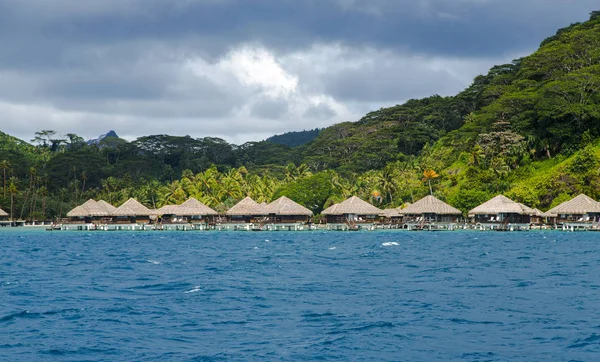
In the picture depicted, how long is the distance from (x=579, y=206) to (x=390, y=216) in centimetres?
2183

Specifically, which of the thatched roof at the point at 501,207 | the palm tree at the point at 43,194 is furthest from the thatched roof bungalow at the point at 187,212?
the thatched roof at the point at 501,207

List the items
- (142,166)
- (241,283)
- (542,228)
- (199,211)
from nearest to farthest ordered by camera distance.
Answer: (241,283), (542,228), (199,211), (142,166)

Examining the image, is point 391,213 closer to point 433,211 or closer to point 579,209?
point 433,211

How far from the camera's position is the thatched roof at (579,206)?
230ft

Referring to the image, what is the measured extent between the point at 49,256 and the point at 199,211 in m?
43.2

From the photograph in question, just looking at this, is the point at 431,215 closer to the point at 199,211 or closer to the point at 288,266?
the point at 199,211

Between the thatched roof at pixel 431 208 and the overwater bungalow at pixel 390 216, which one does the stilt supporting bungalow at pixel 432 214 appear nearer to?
the thatched roof at pixel 431 208

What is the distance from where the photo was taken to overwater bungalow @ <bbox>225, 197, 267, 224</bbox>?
85.9 metres

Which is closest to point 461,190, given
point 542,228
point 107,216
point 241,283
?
point 542,228

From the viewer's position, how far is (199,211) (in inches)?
3418

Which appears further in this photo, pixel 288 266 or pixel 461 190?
pixel 461 190

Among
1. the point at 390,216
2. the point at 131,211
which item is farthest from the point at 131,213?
the point at 390,216

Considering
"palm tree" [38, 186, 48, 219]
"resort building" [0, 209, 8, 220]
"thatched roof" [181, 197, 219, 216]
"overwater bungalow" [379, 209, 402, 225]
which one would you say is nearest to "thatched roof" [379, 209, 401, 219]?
"overwater bungalow" [379, 209, 402, 225]

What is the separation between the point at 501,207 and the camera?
74.2 m
